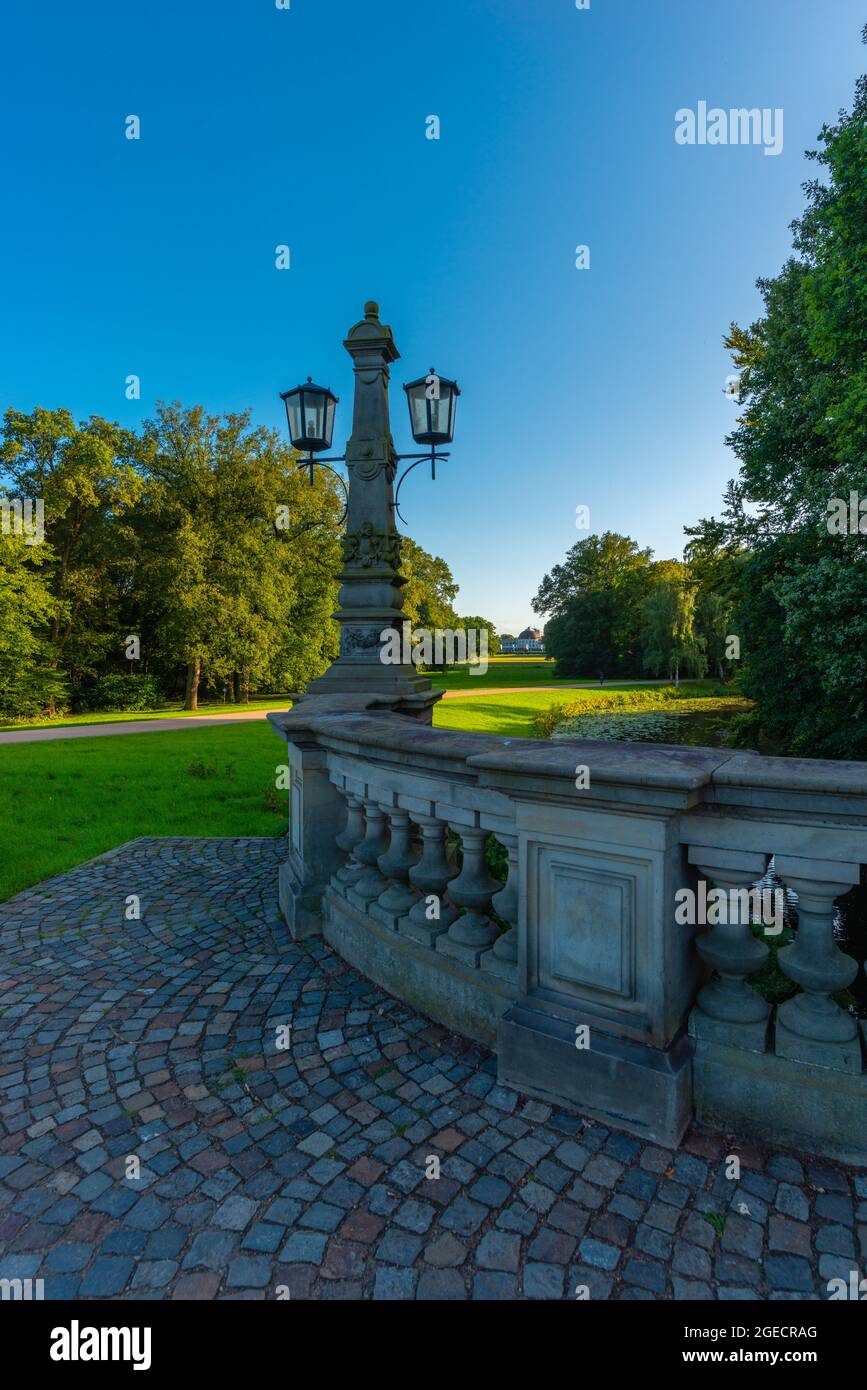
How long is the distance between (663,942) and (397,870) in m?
1.65

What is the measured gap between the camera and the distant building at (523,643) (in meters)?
164

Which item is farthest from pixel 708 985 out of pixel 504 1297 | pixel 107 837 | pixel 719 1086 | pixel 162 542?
pixel 162 542

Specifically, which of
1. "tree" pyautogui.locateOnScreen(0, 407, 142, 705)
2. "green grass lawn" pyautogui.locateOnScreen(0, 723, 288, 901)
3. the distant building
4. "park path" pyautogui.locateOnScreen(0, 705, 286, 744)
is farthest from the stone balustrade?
the distant building

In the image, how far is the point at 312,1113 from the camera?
2.57 m

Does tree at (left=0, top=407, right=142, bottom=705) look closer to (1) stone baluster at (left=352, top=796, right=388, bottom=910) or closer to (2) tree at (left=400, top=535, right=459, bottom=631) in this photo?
(2) tree at (left=400, top=535, right=459, bottom=631)

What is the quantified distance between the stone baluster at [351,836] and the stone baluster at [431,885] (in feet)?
2.30

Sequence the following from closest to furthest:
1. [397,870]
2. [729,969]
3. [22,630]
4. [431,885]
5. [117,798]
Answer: [729,969]
[431,885]
[397,870]
[117,798]
[22,630]

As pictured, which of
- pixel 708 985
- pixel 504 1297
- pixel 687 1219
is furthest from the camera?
pixel 708 985

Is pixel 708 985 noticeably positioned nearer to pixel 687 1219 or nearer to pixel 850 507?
pixel 687 1219

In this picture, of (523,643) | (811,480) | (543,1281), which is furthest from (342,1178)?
(523,643)

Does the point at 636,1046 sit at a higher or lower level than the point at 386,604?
lower

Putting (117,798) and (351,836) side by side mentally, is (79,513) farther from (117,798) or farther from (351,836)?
(351,836)

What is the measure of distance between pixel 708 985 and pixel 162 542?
29.0m

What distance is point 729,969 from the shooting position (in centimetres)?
241
